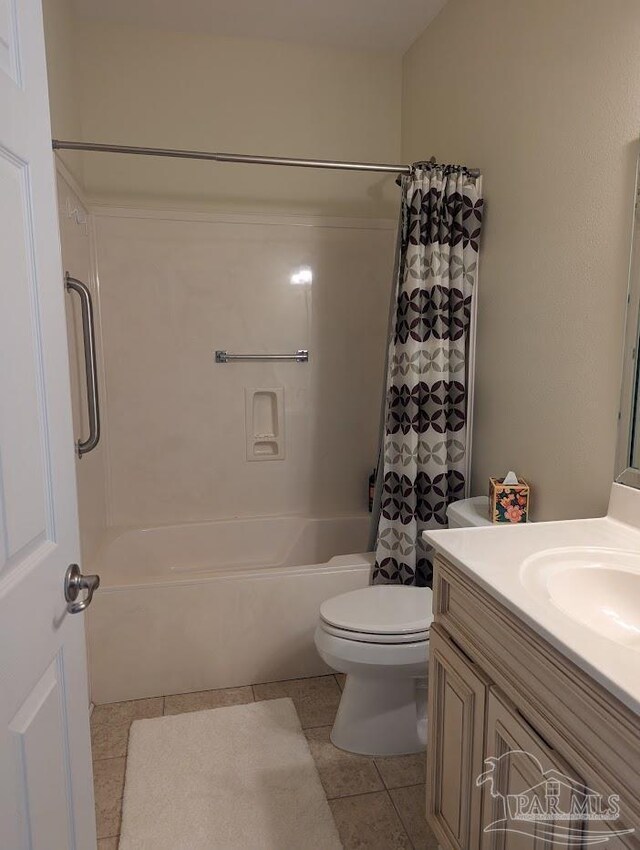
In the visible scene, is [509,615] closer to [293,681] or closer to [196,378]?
[293,681]

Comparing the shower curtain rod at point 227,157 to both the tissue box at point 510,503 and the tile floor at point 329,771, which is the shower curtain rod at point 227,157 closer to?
the tissue box at point 510,503

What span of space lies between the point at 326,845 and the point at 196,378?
1.98 m

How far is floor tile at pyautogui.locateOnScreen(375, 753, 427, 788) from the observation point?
5.78ft

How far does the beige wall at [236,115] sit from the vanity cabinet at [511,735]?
85.8 inches

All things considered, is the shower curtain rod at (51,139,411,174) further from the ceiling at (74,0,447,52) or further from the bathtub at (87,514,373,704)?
the bathtub at (87,514,373,704)

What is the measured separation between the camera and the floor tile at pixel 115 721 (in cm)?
193

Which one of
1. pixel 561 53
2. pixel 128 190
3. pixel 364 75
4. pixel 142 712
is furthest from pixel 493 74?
pixel 142 712

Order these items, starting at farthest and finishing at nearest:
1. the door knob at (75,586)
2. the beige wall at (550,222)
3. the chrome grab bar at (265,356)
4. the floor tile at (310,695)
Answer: the chrome grab bar at (265,356)
the floor tile at (310,695)
the beige wall at (550,222)
the door knob at (75,586)

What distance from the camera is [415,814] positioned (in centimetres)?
164

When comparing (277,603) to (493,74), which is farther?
(277,603)

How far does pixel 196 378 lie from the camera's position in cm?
288

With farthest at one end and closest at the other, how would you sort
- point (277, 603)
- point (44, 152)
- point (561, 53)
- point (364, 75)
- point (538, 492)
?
point (364, 75)
point (277, 603)
point (538, 492)
point (561, 53)
point (44, 152)

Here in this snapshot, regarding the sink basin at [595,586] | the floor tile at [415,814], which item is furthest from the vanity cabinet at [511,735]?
the floor tile at [415,814]

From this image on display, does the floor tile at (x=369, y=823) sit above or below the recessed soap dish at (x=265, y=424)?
below
